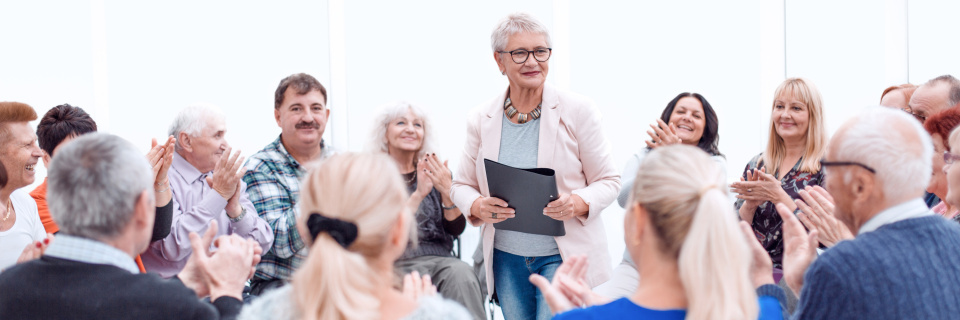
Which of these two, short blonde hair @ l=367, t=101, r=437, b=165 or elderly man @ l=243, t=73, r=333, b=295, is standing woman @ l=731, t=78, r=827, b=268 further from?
elderly man @ l=243, t=73, r=333, b=295

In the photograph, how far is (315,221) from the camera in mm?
1380

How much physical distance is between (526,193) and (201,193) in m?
1.49

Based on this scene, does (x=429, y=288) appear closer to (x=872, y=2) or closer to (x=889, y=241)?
(x=889, y=241)

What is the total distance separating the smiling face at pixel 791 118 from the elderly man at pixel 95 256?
2529 millimetres

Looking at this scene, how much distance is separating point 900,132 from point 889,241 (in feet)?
0.83

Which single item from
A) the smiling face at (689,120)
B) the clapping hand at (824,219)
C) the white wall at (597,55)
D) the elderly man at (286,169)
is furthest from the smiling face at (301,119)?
the clapping hand at (824,219)

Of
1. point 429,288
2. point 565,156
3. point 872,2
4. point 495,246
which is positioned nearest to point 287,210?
point 495,246

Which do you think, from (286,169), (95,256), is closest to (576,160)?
(286,169)

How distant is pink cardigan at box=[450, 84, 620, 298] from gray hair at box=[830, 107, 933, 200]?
1190 mm

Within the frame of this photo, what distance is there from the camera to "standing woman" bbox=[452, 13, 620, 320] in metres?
2.78

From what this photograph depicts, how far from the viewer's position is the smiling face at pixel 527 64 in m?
2.77

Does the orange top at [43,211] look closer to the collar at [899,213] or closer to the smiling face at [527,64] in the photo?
the smiling face at [527,64]

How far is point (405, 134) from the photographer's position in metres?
3.68

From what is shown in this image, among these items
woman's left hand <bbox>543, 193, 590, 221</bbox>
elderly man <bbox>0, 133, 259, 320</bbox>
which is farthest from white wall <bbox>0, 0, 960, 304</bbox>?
elderly man <bbox>0, 133, 259, 320</bbox>
